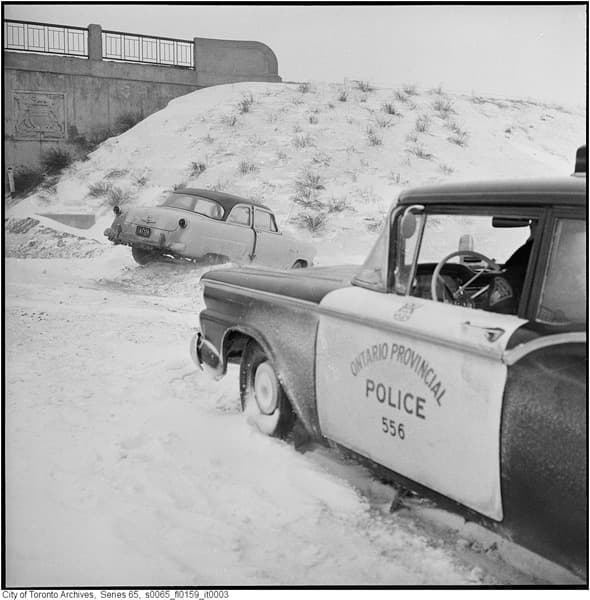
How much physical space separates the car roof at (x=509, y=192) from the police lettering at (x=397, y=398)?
651 millimetres

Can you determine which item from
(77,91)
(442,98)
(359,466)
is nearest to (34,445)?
(359,466)

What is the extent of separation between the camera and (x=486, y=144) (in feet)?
11.4

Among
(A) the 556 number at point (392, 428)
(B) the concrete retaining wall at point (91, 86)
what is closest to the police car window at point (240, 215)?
(B) the concrete retaining wall at point (91, 86)

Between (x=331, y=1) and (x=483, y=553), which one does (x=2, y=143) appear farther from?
(x=483, y=553)

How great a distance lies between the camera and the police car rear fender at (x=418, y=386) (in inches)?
76.7

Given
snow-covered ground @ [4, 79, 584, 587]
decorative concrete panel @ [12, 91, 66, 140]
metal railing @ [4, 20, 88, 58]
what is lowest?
snow-covered ground @ [4, 79, 584, 587]

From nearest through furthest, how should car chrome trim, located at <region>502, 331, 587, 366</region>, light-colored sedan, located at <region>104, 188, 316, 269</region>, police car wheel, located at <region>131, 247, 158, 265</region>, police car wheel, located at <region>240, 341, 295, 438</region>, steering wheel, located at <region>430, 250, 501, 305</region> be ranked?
car chrome trim, located at <region>502, 331, 587, 366</region>, steering wheel, located at <region>430, 250, 501, 305</region>, police car wheel, located at <region>240, 341, 295, 438</region>, light-colored sedan, located at <region>104, 188, 316, 269</region>, police car wheel, located at <region>131, 247, 158, 265</region>

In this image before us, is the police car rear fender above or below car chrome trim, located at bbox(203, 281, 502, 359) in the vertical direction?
below

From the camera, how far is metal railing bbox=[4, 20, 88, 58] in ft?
9.91

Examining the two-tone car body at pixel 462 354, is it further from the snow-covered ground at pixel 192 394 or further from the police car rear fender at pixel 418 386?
the snow-covered ground at pixel 192 394

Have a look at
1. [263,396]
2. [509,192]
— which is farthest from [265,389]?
[509,192]

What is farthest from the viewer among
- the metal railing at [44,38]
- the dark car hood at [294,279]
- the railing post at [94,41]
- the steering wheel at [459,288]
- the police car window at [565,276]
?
the railing post at [94,41]

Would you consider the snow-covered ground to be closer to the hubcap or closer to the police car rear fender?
the hubcap

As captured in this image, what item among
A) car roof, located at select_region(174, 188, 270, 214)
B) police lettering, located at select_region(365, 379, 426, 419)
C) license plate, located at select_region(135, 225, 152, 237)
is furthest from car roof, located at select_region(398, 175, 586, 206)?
license plate, located at select_region(135, 225, 152, 237)
